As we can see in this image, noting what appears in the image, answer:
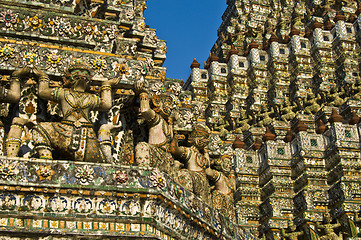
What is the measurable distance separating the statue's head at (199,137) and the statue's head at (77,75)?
8.32 feet

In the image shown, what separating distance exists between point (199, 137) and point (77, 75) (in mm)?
2860

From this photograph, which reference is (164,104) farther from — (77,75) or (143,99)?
(77,75)

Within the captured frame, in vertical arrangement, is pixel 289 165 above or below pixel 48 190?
above

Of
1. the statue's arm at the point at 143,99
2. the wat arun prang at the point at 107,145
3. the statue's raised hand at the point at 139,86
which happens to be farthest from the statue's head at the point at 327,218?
the statue's raised hand at the point at 139,86

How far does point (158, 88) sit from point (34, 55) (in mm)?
2029

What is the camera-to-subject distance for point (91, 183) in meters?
7.27

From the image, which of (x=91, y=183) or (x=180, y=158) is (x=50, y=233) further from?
(x=180, y=158)

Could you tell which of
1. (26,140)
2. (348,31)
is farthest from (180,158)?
(348,31)

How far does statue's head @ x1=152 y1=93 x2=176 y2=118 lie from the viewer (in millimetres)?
9383

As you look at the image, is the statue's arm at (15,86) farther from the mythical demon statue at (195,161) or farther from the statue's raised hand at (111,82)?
the mythical demon statue at (195,161)

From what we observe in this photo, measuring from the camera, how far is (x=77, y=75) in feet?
27.4

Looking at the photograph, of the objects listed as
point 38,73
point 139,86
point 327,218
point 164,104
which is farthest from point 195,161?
point 327,218


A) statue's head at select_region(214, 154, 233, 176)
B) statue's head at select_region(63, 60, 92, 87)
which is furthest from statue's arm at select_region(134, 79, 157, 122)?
statue's head at select_region(214, 154, 233, 176)

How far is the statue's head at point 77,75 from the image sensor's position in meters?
8.34
